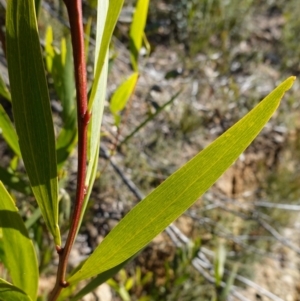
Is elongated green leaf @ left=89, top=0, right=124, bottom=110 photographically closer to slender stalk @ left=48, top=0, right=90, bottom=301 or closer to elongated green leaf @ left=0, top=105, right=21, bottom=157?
slender stalk @ left=48, top=0, right=90, bottom=301

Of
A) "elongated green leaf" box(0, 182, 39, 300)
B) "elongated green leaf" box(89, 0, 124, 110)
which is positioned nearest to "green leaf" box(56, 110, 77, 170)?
"elongated green leaf" box(0, 182, 39, 300)

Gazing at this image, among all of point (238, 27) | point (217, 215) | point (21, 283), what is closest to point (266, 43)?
point (238, 27)

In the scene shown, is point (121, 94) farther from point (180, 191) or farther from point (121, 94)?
point (180, 191)

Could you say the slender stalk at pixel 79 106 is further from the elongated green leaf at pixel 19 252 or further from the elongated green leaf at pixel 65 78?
the elongated green leaf at pixel 65 78

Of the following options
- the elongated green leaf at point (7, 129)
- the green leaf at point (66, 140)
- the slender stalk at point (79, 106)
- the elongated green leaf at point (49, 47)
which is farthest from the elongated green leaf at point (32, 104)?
the elongated green leaf at point (49, 47)

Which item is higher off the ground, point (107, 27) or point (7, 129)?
point (7, 129)

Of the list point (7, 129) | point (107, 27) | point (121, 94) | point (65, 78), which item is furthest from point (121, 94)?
point (107, 27)
